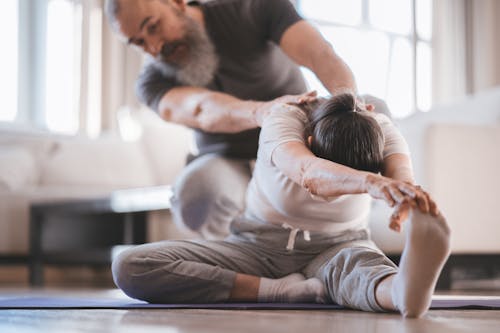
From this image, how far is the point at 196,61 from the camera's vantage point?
7.64 feet

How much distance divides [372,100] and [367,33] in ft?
15.7

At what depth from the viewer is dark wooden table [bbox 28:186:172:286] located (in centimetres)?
351

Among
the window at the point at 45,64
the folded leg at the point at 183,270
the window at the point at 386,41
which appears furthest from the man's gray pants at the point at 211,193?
the window at the point at 386,41

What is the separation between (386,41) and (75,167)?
3.14 meters

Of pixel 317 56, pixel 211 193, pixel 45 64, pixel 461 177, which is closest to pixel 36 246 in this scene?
pixel 45 64

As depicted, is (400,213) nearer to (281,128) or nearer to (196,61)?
(281,128)

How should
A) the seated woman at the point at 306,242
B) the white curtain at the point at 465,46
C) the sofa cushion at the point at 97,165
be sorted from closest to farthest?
the seated woman at the point at 306,242, the sofa cushion at the point at 97,165, the white curtain at the point at 465,46

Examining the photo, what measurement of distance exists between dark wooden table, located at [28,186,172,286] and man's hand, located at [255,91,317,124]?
1.43m

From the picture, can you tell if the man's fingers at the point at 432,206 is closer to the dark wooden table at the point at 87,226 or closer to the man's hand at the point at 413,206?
the man's hand at the point at 413,206

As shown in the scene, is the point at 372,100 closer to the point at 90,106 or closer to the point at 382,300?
the point at 382,300

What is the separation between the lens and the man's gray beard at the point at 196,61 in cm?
233

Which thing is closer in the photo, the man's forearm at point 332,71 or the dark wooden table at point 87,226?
the man's forearm at point 332,71

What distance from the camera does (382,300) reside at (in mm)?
1412

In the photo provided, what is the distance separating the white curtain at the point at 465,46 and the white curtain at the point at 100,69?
287cm
